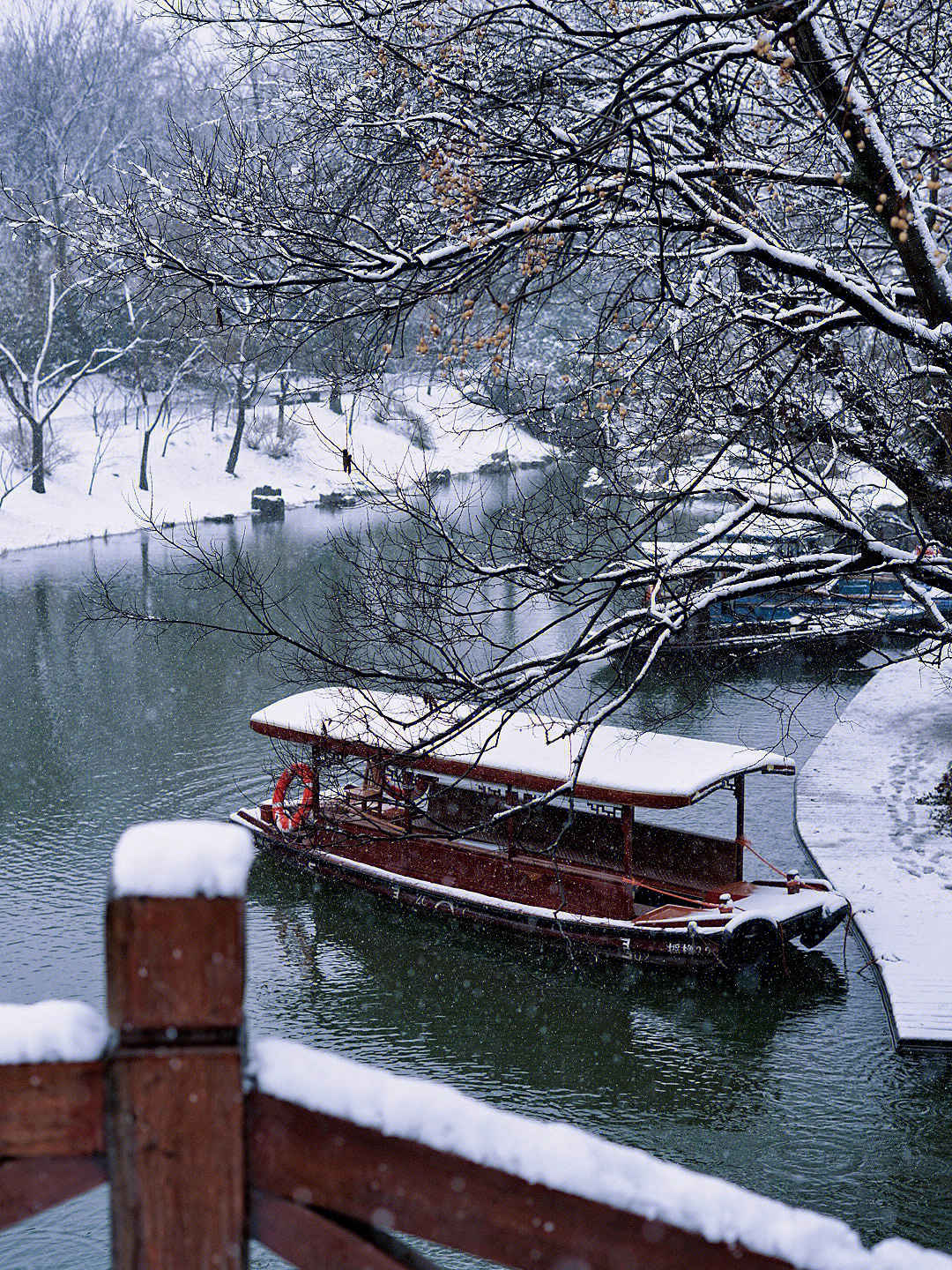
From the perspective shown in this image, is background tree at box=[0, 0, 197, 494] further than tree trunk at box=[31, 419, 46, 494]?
Yes

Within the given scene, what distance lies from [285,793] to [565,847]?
13.1ft

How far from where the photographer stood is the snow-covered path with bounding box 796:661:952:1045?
11.3 m

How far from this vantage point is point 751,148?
8.27 meters

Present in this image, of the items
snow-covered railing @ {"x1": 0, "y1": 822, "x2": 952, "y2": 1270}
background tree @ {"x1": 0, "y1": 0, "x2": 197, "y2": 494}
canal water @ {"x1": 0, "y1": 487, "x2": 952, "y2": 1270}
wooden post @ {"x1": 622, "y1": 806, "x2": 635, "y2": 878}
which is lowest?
canal water @ {"x1": 0, "y1": 487, "x2": 952, "y2": 1270}

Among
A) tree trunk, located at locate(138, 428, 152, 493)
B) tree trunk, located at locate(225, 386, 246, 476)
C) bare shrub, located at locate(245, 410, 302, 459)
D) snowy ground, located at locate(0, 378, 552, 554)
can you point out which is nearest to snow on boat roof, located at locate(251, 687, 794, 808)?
snowy ground, located at locate(0, 378, 552, 554)

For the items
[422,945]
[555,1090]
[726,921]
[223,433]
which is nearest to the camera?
[555,1090]

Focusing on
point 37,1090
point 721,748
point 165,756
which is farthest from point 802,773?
point 37,1090

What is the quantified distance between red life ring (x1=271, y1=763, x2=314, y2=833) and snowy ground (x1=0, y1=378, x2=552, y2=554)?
21067 mm

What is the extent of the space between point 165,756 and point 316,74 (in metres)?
12.7

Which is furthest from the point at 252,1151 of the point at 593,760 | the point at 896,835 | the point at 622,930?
the point at 896,835

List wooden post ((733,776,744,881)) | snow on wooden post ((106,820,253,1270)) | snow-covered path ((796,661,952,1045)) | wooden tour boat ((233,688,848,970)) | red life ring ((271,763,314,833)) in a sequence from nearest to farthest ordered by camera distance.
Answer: snow on wooden post ((106,820,253,1270))
snow-covered path ((796,661,952,1045))
wooden tour boat ((233,688,848,970))
wooden post ((733,776,744,881))
red life ring ((271,763,314,833))

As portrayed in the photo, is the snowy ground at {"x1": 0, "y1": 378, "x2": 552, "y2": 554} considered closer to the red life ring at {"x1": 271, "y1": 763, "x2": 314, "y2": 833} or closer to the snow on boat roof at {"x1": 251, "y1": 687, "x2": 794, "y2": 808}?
the red life ring at {"x1": 271, "y1": 763, "x2": 314, "y2": 833}

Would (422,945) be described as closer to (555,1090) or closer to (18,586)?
(555,1090)

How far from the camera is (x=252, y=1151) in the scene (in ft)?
4.15
